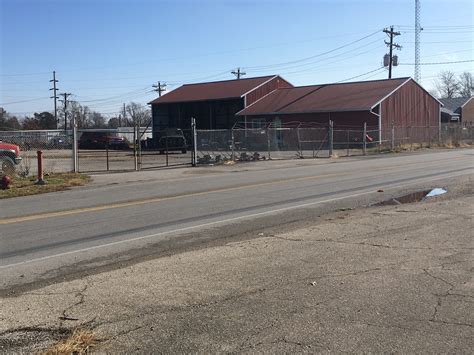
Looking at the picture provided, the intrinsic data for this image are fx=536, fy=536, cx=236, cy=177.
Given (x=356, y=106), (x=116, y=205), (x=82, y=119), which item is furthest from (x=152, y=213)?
(x=82, y=119)

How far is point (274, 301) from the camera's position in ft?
17.1

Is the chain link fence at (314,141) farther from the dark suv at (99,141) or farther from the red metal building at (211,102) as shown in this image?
the dark suv at (99,141)

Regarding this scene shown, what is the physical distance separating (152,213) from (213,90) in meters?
47.9

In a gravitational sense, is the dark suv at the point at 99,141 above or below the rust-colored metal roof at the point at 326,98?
below

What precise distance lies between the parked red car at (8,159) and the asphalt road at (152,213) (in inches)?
167

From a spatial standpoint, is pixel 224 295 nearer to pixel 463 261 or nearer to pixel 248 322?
pixel 248 322

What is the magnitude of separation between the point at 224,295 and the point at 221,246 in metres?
2.43

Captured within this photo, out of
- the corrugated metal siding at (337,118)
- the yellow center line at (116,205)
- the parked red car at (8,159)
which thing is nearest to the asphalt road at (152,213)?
the yellow center line at (116,205)

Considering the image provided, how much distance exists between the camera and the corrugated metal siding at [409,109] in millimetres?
46297

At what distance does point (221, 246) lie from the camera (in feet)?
25.7

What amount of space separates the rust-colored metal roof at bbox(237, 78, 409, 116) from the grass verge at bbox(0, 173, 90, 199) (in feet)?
101

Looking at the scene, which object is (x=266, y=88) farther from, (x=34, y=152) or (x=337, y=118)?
(x=34, y=152)

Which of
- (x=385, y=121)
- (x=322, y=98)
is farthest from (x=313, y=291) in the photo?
(x=322, y=98)

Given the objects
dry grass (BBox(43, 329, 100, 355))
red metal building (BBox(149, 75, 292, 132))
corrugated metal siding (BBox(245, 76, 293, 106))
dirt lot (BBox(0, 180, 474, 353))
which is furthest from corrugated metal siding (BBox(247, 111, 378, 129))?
dry grass (BBox(43, 329, 100, 355))
